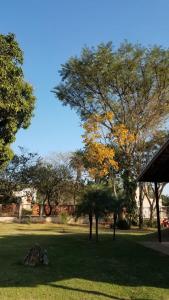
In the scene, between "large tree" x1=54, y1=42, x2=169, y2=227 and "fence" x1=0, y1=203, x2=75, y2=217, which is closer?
"large tree" x1=54, y1=42, x2=169, y2=227

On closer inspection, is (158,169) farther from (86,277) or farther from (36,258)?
(86,277)

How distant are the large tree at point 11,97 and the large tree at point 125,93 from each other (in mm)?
14420

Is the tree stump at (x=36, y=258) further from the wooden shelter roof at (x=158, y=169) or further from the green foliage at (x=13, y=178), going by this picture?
the green foliage at (x=13, y=178)

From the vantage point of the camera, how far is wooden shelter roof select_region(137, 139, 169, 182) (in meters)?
16.6

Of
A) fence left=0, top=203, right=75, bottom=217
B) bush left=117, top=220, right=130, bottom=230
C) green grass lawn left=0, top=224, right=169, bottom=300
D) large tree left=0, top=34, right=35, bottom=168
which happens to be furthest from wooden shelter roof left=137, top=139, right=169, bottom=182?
fence left=0, top=203, right=75, bottom=217

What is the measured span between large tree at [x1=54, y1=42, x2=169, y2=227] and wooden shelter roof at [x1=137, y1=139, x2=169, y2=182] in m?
15.7

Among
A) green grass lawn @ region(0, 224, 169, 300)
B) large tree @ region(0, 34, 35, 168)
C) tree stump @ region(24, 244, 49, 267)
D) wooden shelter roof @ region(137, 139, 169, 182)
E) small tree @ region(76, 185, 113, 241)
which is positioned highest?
large tree @ region(0, 34, 35, 168)

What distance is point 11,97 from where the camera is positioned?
21.0 m

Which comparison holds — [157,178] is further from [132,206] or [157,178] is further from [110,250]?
[132,206]

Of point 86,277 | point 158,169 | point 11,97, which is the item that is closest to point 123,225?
point 158,169

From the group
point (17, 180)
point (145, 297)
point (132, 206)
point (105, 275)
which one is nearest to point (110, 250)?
point (105, 275)

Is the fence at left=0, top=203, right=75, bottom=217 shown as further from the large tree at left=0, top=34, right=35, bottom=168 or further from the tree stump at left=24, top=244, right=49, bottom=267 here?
the tree stump at left=24, top=244, right=49, bottom=267

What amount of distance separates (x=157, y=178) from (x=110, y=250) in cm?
564

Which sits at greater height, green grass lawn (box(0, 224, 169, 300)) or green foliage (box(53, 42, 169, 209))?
green foliage (box(53, 42, 169, 209))
